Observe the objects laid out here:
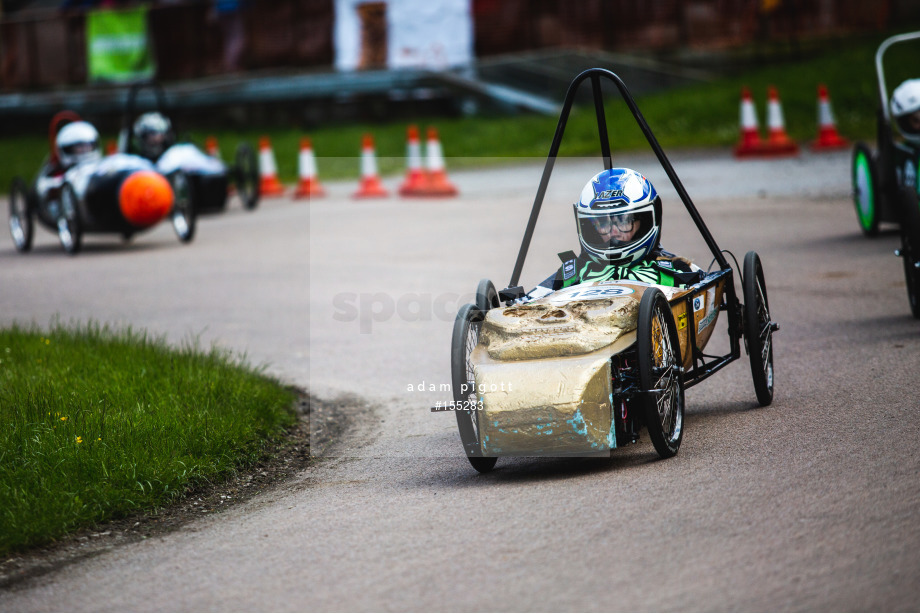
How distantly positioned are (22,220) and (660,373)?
12.5 m

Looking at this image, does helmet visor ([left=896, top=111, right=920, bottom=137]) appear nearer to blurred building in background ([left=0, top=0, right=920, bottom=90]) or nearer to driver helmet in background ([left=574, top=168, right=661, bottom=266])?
driver helmet in background ([left=574, top=168, right=661, bottom=266])

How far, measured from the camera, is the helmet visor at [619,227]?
20.0ft

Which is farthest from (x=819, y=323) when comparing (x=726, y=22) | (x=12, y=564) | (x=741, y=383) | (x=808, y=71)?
(x=726, y=22)

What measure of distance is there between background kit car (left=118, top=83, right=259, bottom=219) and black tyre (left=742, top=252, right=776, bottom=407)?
10.8 meters

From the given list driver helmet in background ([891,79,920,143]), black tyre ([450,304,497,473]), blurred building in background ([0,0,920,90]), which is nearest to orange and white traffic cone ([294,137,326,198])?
blurred building in background ([0,0,920,90])

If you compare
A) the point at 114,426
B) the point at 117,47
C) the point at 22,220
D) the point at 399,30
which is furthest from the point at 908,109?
the point at 117,47

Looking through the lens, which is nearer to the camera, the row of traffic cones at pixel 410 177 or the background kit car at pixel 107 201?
the background kit car at pixel 107 201

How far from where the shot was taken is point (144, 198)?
45.3ft

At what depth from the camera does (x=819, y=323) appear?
8.30 meters

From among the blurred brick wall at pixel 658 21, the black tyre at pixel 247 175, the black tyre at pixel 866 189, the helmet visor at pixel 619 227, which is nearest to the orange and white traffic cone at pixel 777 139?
the black tyre at pixel 866 189

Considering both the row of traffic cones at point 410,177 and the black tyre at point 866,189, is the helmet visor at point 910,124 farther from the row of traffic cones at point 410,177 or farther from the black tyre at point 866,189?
the row of traffic cones at point 410,177

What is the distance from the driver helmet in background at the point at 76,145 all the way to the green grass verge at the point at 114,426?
754 cm

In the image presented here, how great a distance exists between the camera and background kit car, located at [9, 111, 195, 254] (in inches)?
546

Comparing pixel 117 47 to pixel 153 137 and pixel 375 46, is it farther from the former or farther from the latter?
pixel 153 137
